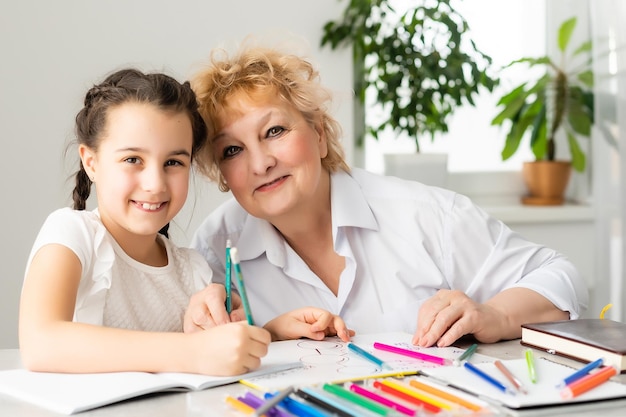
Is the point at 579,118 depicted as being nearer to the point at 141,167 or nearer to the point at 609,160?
the point at 609,160

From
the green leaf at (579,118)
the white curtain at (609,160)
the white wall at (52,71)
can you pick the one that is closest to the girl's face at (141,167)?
the white wall at (52,71)

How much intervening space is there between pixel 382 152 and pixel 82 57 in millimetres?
1291

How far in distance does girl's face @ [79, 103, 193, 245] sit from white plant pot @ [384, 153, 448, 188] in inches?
65.6

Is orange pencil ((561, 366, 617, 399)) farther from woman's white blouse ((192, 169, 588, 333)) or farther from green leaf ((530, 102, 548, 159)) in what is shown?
green leaf ((530, 102, 548, 159))

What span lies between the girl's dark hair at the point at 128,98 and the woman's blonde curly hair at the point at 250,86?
13 centimetres

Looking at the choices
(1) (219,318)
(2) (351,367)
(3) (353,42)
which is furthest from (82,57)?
(2) (351,367)

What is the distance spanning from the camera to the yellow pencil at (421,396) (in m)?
0.96

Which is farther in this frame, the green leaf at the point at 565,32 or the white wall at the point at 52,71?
the green leaf at the point at 565,32

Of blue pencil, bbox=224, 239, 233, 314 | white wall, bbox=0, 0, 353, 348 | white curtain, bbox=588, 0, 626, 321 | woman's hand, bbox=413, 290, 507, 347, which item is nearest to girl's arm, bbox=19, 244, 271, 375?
blue pencil, bbox=224, 239, 233, 314

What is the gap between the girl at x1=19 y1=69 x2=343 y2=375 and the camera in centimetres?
112

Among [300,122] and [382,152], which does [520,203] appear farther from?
[300,122]

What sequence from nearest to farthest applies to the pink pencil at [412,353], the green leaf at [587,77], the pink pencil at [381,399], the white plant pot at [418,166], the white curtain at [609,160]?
1. the pink pencil at [381,399]
2. the pink pencil at [412,353]
3. the white curtain at [609,160]
4. the white plant pot at [418,166]
5. the green leaf at [587,77]

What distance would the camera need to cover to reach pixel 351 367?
1163 millimetres

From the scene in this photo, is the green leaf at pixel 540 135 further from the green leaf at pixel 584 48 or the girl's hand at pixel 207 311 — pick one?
the girl's hand at pixel 207 311
